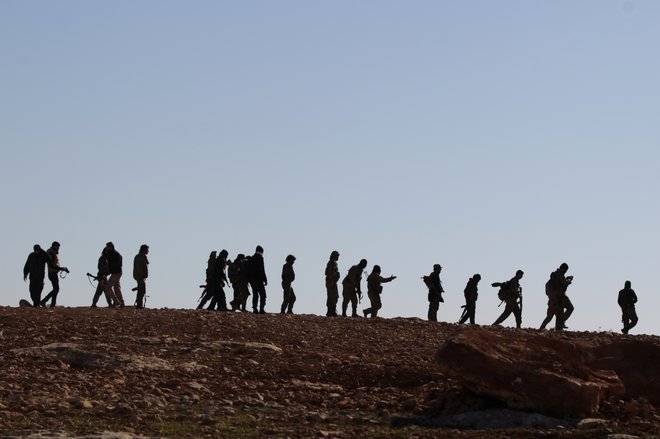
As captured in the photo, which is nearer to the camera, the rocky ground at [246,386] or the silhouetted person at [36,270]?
the rocky ground at [246,386]

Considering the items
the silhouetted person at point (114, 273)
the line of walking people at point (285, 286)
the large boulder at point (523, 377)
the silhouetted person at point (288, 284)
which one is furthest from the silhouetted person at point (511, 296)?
the large boulder at point (523, 377)

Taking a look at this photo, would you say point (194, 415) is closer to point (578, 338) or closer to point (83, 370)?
point (83, 370)

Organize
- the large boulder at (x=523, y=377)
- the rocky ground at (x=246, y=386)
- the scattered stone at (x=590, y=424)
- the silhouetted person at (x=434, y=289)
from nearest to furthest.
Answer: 1. the rocky ground at (x=246, y=386)
2. the scattered stone at (x=590, y=424)
3. the large boulder at (x=523, y=377)
4. the silhouetted person at (x=434, y=289)

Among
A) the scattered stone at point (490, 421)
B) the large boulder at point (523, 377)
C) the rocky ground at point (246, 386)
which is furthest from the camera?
the large boulder at point (523, 377)

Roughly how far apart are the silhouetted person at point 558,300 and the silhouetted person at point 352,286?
14.5ft

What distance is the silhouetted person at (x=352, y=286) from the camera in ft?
105

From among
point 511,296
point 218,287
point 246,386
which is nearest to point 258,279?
point 218,287

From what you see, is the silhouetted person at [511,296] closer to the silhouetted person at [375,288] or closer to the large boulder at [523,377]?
the silhouetted person at [375,288]

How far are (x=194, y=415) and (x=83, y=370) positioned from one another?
4.14 meters

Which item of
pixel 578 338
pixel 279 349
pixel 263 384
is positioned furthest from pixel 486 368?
pixel 578 338

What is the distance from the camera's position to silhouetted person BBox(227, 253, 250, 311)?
32.4 m

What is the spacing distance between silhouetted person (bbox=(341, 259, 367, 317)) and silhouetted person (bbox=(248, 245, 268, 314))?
2.49 m

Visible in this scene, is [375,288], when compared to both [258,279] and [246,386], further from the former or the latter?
[246,386]

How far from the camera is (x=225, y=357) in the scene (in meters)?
21.0
